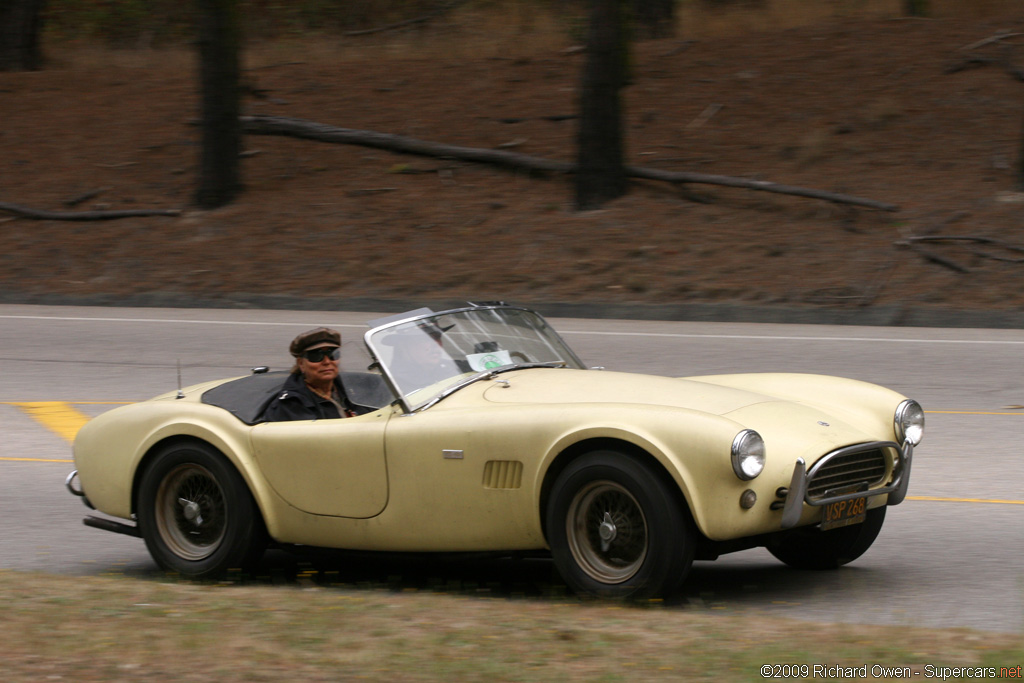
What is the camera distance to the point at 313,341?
20.4ft

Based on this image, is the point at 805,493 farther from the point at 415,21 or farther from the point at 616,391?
the point at 415,21

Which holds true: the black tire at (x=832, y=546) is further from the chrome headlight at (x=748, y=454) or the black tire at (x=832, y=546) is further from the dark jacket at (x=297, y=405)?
the dark jacket at (x=297, y=405)

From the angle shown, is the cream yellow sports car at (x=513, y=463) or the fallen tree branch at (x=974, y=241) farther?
the fallen tree branch at (x=974, y=241)

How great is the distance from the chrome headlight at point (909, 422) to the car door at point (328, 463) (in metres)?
2.27

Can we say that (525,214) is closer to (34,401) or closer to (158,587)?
(34,401)

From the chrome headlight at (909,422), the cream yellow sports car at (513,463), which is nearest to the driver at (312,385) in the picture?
the cream yellow sports car at (513,463)

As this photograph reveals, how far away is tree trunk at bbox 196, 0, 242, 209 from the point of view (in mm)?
20703

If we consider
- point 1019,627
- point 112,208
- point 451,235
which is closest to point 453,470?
point 1019,627

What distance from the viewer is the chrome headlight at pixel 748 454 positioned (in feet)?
15.7

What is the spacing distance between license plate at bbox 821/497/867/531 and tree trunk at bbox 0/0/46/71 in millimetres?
28409

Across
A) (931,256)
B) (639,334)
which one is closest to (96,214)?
(639,334)

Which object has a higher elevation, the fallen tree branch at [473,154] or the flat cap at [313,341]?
the fallen tree branch at [473,154]

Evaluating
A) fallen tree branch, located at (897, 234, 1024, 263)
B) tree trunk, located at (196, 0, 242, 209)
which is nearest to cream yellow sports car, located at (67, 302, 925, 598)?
fallen tree branch, located at (897, 234, 1024, 263)

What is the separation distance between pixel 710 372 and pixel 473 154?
10.9m
